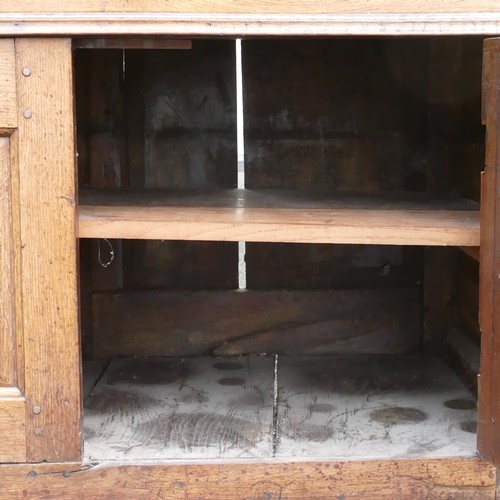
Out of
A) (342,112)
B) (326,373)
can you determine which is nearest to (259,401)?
(326,373)

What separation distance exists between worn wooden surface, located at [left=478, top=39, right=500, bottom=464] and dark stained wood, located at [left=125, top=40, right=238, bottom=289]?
3.90ft

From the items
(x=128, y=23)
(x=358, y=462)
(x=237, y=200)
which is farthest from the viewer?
(x=237, y=200)

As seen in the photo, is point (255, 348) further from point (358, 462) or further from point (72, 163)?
point (72, 163)

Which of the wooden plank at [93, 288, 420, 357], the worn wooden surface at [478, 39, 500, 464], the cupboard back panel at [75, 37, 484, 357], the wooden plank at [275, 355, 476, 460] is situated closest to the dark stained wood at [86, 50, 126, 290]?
the cupboard back panel at [75, 37, 484, 357]

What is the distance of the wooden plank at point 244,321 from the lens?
2.83 metres

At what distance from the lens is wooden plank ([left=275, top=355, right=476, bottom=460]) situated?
192 centimetres

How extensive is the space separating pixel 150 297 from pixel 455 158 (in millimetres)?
1054

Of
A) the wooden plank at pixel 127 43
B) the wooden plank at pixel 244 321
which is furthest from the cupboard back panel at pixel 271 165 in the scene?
the wooden plank at pixel 127 43

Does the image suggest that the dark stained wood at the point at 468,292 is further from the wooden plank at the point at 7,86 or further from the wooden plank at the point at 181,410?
the wooden plank at the point at 7,86

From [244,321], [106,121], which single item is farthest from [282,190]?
[106,121]

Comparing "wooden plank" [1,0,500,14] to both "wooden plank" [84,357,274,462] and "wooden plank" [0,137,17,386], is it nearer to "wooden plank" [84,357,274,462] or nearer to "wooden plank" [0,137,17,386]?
"wooden plank" [0,137,17,386]

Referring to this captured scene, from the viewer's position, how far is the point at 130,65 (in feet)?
9.02

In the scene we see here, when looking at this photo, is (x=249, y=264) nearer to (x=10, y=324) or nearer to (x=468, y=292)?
(x=468, y=292)

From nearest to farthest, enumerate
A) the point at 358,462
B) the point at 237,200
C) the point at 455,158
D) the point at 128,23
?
the point at 128,23
the point at 358,462
the point at 237,200
the point at 455,158
